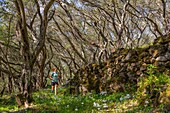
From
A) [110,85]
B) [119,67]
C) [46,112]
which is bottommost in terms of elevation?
[46,112]

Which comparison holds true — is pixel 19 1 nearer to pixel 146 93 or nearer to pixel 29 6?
pixel 146 93

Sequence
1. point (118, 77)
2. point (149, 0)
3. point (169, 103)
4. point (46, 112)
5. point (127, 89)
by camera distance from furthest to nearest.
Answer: point (149, 0)
point (118, 77)
point (127, 89)
point (46, 112)
point (169, 103)

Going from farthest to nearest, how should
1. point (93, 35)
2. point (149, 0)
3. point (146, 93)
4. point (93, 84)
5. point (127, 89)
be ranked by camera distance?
point (93, 35) → point (149, 0) → point (93, 84) → point (127, 89) → point (146, 93)

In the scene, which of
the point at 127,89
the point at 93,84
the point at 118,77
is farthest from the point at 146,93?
the point at 93,84

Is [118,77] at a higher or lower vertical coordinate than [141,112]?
higher

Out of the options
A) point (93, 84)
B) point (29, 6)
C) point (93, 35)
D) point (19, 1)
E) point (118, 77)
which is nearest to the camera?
point (19, 1)

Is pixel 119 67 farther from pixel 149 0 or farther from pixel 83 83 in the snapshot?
pixel 149 0

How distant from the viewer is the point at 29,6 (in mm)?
22500

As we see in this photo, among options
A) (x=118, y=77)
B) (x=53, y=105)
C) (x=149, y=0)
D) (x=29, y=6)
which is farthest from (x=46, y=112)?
(x=149, y=0)

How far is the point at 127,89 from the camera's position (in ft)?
37.9

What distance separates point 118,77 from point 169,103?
5.40 meters

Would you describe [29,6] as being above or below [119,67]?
above

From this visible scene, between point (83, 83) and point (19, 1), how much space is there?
603 cm

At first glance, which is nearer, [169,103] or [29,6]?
[169,103]
